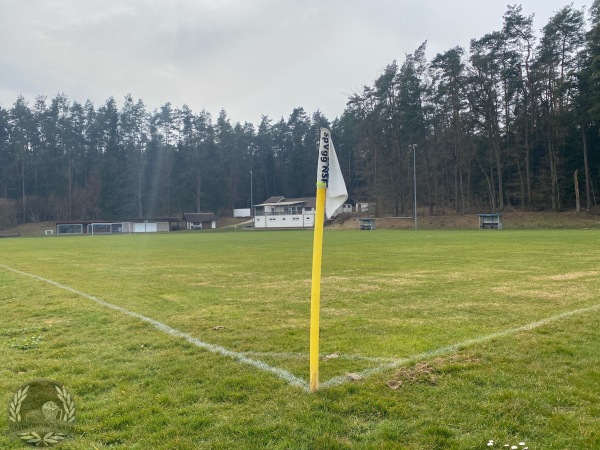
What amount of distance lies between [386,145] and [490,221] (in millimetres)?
24927

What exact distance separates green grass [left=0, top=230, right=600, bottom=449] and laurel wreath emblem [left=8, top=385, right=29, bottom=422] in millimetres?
70

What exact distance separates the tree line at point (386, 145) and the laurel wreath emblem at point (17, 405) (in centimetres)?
5392

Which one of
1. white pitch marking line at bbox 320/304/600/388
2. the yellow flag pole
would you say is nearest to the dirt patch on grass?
white pitch marking line at bbox 320/304/600/388

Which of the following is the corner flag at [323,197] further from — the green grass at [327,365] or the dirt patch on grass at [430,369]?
the dirt patch on grass at [430,369]

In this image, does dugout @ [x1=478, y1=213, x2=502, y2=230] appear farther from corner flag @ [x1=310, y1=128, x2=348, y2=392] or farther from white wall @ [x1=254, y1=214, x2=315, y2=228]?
corner flag @ [x1=310, y1=128, x2=348, y2=392]

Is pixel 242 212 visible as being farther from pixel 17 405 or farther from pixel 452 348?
pixel 17 405

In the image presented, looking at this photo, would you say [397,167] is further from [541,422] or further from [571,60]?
[541,422]

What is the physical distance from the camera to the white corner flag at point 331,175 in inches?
156

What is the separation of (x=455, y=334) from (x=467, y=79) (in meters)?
56.1

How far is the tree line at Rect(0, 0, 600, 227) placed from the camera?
51.2 meters

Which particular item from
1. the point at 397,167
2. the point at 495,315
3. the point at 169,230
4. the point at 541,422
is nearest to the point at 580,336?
the point at 495,315

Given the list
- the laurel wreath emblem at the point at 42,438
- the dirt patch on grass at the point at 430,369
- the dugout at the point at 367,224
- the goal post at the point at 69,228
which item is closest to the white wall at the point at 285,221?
the dugout at the point at 367,224

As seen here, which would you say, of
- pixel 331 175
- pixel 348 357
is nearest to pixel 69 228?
pixel 348 357

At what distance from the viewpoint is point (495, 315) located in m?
7.12
